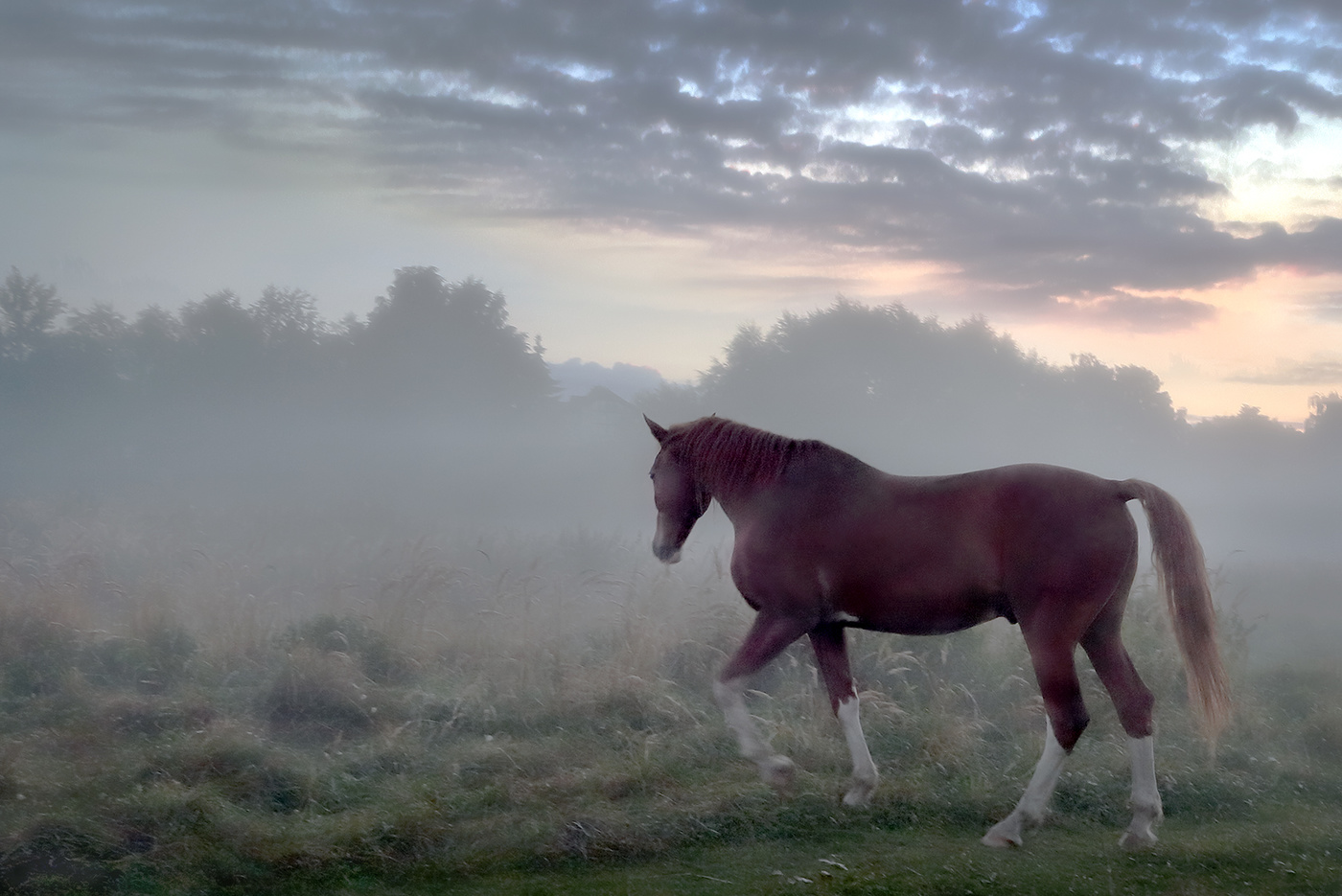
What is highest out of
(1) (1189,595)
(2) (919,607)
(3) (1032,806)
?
(1) (1189,595)

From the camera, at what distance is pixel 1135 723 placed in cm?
472

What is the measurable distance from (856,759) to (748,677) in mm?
858

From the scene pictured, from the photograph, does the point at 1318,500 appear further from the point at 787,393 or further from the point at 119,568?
the point at 119,568

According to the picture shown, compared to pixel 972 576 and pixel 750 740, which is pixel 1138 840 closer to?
pixel 972 576

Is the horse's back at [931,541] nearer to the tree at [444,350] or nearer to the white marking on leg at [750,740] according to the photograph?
the white marking on leg at [750,740]

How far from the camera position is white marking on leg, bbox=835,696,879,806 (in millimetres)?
5117

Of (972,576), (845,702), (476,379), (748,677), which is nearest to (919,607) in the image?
(972,576)

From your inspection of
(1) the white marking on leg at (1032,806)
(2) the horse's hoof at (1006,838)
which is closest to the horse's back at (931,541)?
(1) the white marking on leg at (1032,806)

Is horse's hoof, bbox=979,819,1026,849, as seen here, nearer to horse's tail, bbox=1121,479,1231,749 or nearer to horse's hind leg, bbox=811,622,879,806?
horse's hind leg, bbox=811,622,879,806

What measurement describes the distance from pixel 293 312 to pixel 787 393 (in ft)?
46.7

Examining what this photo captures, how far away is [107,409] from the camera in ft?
74.6

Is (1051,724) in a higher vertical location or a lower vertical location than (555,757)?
higher

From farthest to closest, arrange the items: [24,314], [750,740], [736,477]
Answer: [24,314], [736,477], [750,740]

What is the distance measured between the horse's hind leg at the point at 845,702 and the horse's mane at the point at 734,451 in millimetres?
1011
